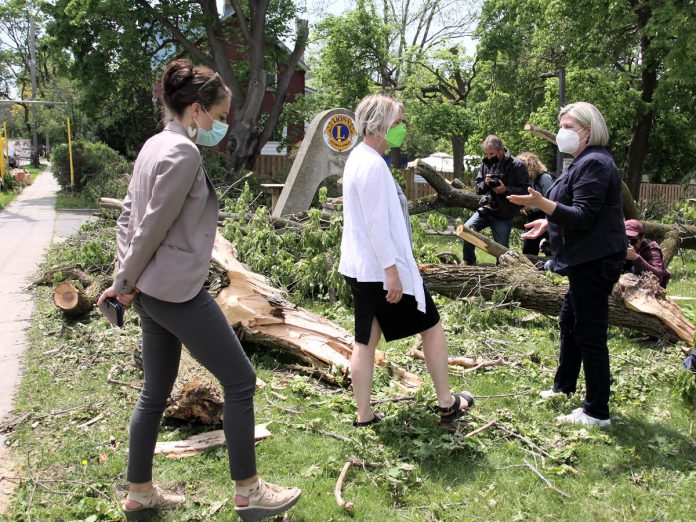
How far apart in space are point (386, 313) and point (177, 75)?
1736 millimetres

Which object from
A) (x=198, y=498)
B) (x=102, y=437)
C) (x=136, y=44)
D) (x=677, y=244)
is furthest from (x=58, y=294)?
(x=136, y=44)

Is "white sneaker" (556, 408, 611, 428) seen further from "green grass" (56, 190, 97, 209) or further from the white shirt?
"green grass" (56, 190, 97, 209)

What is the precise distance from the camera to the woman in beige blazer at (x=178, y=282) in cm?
261

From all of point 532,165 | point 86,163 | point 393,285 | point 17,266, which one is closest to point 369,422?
point 393,285

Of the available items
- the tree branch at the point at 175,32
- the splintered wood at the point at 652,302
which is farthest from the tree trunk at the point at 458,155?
the splintered wood at the point at 652,302

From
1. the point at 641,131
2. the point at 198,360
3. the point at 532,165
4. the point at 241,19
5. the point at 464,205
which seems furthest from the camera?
the point at 241,19

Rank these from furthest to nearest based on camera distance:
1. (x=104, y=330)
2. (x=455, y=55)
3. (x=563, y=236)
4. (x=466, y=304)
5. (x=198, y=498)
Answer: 1. (x=455, y=55)
2. (x=466, y=304)
3. (x=104, y=330)
4. (x=563, y=236)
5. (x=198, y=498)

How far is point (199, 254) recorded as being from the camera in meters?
2.70

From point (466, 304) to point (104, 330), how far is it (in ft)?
11.1

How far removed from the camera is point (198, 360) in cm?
282

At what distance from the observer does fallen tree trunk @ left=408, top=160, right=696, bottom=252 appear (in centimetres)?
904

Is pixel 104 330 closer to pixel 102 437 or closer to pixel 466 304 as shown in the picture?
pixel 102 437

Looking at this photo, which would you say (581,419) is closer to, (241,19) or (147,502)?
(147,502)

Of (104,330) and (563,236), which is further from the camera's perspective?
(104,330)
